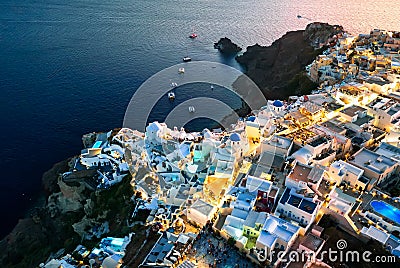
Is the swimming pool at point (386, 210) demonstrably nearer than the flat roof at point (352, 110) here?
Yes

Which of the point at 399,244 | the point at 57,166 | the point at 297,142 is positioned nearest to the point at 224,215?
the point at 297,142

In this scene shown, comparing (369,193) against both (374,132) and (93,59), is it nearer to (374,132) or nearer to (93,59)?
(374,132)

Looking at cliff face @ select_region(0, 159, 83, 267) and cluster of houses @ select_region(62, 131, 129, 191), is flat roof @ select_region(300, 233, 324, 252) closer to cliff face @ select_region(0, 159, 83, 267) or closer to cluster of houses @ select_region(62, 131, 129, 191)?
cluster of houses @ select_region(62, 131, 129, 191)

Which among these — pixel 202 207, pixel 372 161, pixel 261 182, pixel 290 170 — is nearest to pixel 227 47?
pixel 290 170

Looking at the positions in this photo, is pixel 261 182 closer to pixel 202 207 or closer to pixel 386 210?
pixel 202 207

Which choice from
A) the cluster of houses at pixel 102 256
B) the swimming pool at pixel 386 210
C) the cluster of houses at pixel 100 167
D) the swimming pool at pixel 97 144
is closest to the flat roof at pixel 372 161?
the swimming pool at pixel 386 210

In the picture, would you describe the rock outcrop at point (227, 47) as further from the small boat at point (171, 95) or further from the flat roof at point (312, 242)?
the flat roof at point (312, 242)

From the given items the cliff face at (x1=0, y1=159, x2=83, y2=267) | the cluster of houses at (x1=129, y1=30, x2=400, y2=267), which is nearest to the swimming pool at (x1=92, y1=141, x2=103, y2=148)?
the cliff face at (x1=0, y1=159, x2=83, y2=267)

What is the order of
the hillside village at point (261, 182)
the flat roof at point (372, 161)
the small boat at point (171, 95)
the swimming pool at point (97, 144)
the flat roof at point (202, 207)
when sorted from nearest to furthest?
the hillside village at point (261, 182) → the flat roof at point (202, 207) → the flat roof at point (372, 161) → the swimming pool at point (97, 144) → the small boat at point (171, 95)
